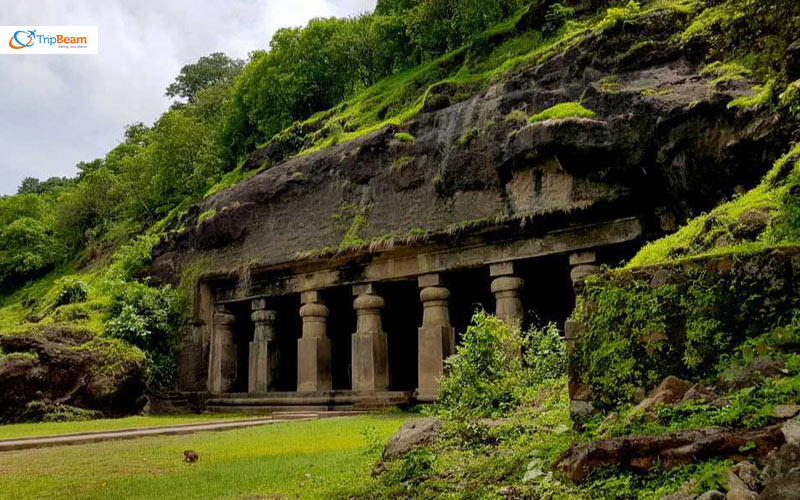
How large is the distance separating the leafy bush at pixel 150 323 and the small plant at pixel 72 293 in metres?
2.64

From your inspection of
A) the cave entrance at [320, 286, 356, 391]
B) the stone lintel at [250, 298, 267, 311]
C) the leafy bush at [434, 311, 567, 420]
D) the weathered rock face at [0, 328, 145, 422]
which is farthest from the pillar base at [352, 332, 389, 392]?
the leafy bush at [434, 311, 567, 420]

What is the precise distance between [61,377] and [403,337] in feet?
31.2

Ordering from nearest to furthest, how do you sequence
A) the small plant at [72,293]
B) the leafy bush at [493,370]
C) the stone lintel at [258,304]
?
the leafy bush at [493,370]
the stone lintel at [258,304]
the small plant at [72,293]

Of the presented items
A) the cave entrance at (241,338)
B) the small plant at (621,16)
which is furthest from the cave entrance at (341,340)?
the small plant at (621,16)

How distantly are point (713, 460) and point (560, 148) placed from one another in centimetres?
1090

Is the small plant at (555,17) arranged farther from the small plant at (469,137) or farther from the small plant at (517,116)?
the small plant at (469,137)

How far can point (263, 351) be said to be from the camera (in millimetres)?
19688

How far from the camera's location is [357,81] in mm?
31688

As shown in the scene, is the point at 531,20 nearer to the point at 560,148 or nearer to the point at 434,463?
the point at 560,148

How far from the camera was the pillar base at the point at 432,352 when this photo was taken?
51.9 feet

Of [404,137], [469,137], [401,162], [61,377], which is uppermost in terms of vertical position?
[404,137]

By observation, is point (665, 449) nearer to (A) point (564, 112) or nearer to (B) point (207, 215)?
(A) point (564, 112)

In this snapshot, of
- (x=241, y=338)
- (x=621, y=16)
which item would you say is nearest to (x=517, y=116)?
(x=621, y=16)

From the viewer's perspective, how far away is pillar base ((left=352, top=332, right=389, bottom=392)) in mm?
17016
